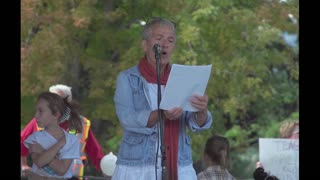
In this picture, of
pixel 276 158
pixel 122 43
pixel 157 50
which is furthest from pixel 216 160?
pixel 122 43

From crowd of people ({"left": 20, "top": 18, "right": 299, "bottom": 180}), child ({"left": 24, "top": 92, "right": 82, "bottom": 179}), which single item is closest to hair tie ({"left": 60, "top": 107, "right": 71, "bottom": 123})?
child ({"left": 24, "top": 92, "right": 82, "bottom": 179})

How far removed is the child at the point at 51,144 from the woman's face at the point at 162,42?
2.73 feet

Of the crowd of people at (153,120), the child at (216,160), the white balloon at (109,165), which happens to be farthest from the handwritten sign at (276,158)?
the crowd of people at (153,120)

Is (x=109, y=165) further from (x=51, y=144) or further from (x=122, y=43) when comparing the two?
(x=122, y=43)

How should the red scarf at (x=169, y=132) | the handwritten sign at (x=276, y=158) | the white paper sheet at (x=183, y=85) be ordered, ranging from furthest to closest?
the handwritten sign at (x=276, y=158), the red scarf at (x=169, y=132), the white paper sheet at (x=183, y=85)

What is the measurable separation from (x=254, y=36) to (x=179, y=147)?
19.7 feet

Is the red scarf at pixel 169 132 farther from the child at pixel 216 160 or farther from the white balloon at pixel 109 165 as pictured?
the white balloon at pixel 109 165

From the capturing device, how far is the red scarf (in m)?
3.72

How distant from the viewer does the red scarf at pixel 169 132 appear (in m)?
3.72

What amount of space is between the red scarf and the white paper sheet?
0.51ft

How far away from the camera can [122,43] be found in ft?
29.4

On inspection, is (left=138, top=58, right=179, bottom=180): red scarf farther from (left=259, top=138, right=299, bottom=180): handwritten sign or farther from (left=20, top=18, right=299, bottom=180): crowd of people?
(left=259, top=138, right=299, bottom=180): handwritten sign
